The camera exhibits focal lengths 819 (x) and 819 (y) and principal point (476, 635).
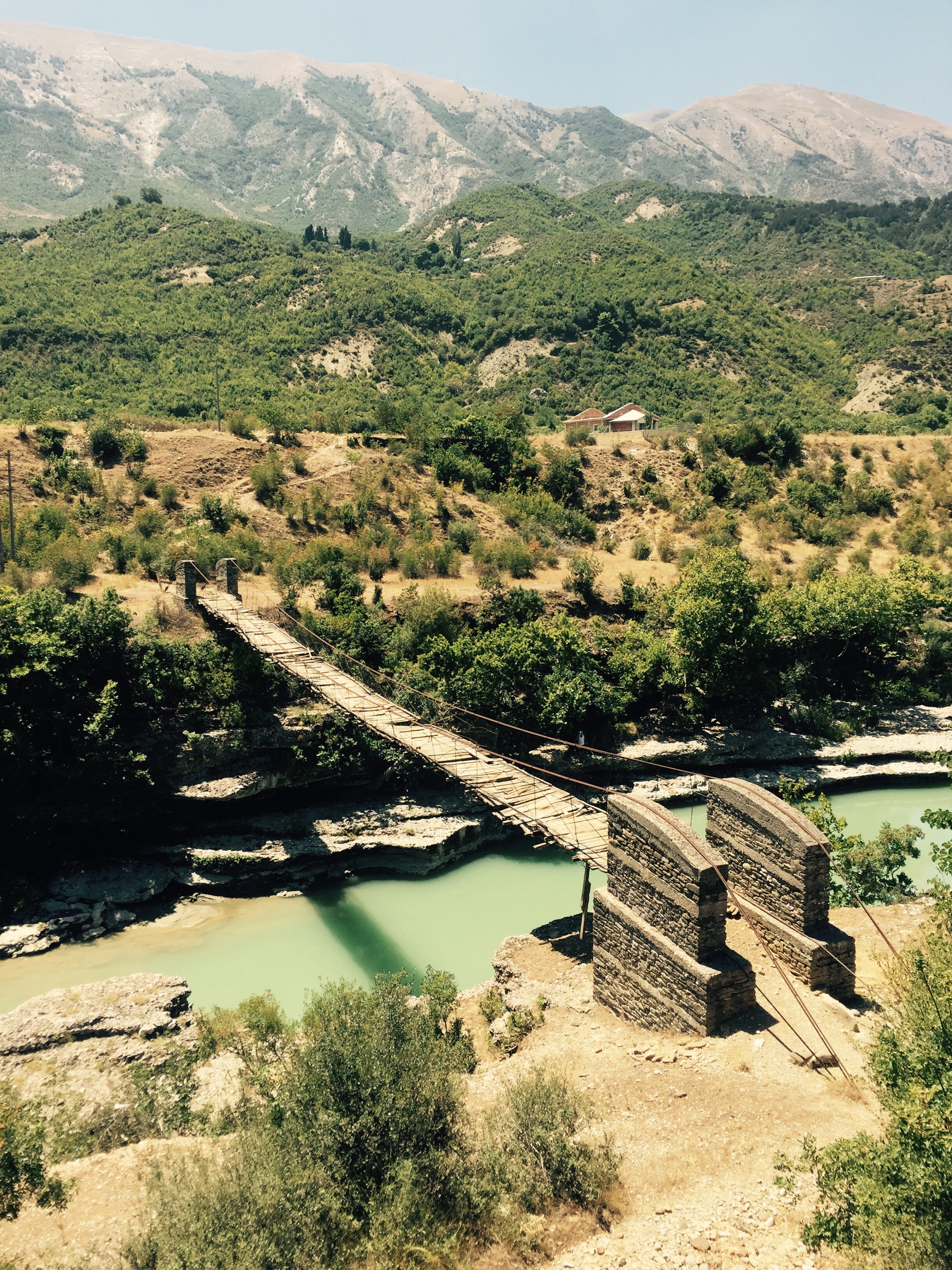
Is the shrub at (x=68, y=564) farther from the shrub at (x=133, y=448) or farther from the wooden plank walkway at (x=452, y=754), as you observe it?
the shrub at (x=133, y=448)

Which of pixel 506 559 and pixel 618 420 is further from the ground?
pixel 618 420

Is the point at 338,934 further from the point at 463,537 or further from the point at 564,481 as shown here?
the point at 564,481

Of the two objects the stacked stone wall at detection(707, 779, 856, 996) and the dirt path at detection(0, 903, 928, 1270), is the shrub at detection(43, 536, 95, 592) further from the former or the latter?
the stacked stone wall at detection(707, 779, 856, 996)

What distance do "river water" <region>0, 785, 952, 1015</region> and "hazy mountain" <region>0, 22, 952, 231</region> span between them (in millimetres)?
111380

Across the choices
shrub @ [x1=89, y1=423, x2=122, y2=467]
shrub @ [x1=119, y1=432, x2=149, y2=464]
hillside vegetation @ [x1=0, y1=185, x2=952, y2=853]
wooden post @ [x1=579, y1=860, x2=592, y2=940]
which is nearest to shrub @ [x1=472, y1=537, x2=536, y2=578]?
hillside vegetation @ [x1=0, y1=185, x2=952, y2=853]

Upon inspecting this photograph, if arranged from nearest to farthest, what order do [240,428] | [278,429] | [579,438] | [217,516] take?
[217,516] → [240,428] → [278,429] → [579,438]

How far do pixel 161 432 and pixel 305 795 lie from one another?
752 inches

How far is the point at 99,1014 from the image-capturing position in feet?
40.9

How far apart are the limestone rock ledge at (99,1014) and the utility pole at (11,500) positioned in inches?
525

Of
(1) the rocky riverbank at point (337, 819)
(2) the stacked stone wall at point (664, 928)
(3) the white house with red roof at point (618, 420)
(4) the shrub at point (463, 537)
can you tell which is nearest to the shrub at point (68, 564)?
(1) the rocky riverbank at point (337, 819)

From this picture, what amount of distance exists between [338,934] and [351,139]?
15426cm

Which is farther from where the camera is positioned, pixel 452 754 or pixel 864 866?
pixel 452 754

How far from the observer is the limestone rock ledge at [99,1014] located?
12.0 meters

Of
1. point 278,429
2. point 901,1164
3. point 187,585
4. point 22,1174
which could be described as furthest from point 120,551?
point 901,1164
